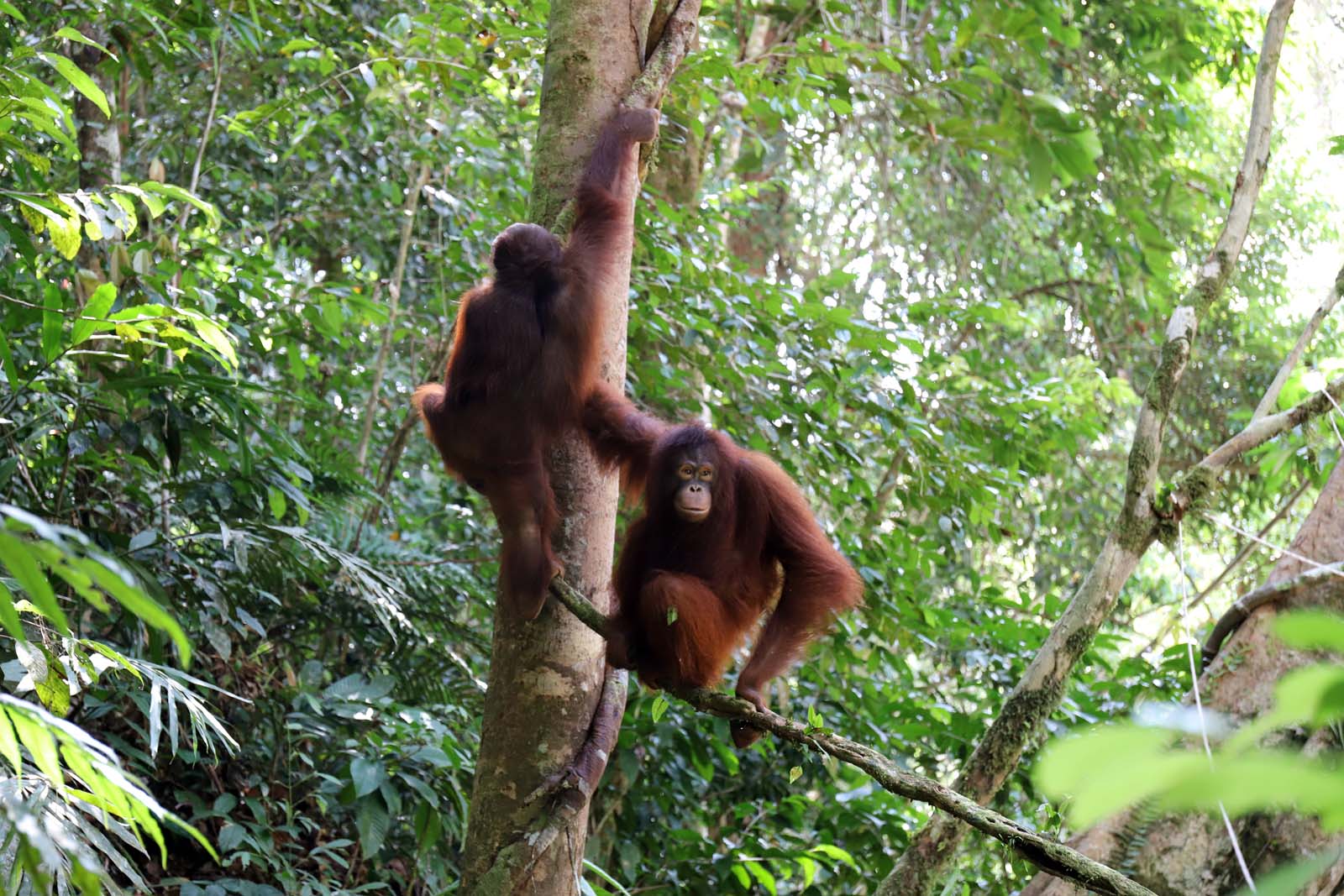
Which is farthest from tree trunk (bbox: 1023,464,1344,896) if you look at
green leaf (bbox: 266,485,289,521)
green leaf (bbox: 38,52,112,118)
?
green leaf (bbox: 38,52,112,118)

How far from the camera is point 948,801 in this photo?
2.23 m

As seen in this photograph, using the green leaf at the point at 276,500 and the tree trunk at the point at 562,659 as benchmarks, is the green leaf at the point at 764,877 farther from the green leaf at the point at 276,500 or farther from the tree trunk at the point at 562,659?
the green leaf at the point at 276,500

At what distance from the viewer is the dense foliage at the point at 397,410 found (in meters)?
3.59

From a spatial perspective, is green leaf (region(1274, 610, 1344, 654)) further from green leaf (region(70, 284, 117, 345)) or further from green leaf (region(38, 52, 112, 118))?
green leaf (region(38, 52, 112, 118))

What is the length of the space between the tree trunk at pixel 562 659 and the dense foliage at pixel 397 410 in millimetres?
731

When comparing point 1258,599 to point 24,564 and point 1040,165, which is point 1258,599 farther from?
point 24,564

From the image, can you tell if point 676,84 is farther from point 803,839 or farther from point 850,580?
point 803,839

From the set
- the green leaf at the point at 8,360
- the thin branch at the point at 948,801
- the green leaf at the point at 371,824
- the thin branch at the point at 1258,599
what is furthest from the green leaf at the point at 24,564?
the thin branch at the point at 1258,599

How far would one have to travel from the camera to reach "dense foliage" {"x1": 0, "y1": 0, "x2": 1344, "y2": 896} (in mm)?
3588

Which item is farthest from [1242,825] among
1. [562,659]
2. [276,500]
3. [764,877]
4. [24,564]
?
[24,564]

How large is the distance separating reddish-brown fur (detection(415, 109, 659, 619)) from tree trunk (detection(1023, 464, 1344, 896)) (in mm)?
1767

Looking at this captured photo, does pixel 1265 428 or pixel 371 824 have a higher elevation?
pixel 1265 428

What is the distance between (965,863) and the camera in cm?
500

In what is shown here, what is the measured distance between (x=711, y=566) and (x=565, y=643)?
2.34 ft
